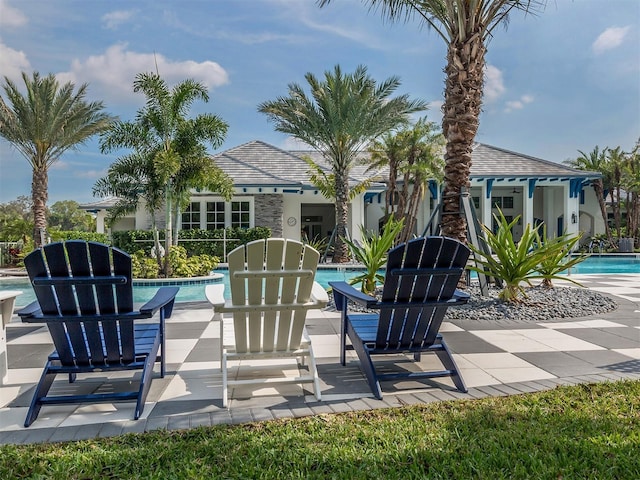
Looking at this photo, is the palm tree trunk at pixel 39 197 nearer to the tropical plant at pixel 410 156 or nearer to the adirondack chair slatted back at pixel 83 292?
the tropical plant at pixel 410 156

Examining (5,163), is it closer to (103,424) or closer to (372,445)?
(103,424)

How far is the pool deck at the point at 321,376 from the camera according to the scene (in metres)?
2.81

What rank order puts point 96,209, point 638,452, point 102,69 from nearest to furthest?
point 638,452, point 102,69, point 96,209

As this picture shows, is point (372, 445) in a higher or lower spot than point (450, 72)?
lower

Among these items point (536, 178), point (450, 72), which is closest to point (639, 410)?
point (450, 72)

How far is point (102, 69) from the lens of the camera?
56.1ft

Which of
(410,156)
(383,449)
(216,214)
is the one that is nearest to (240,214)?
(216,214)

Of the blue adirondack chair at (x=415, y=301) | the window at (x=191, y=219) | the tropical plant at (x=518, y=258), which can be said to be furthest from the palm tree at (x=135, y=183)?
the blue adirondack chair at (x=415, y=301)

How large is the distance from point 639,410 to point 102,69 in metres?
19.3

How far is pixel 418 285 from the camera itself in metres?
3.28

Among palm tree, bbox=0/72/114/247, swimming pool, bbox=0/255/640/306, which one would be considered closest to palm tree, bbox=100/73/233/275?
swimming pool, bbox=0/255/640/306

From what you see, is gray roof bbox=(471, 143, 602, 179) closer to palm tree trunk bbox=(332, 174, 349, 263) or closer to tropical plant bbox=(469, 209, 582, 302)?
palm tree trunk bbox=(332, 174, 349, 263)

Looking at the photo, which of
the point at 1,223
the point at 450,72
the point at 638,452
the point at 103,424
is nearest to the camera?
the point at 638,452

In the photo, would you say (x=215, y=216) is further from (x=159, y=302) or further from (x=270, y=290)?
(x=270, y=290)
